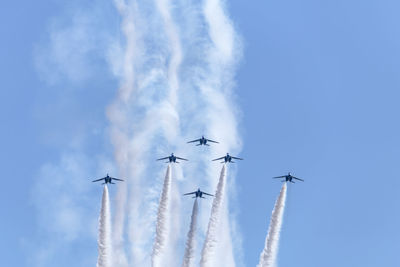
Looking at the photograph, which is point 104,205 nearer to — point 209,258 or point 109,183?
point 109,183

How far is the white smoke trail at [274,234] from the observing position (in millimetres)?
128875

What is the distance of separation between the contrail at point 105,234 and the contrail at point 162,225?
5.68 metres

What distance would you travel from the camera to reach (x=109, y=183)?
135750mm

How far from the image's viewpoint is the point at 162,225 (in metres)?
134

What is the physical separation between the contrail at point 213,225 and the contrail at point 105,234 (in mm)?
11690

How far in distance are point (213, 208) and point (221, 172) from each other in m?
4.92

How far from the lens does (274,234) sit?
130750 mm

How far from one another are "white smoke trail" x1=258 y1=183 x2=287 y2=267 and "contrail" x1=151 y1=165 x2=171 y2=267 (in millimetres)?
12666

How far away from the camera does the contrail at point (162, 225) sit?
132 meters

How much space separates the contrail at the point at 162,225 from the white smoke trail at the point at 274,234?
12666mm

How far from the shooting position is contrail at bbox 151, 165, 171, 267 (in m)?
132

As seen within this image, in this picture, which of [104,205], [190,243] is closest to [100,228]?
[104,205]

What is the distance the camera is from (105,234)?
13225cm

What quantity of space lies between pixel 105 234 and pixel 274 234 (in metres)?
21.0
